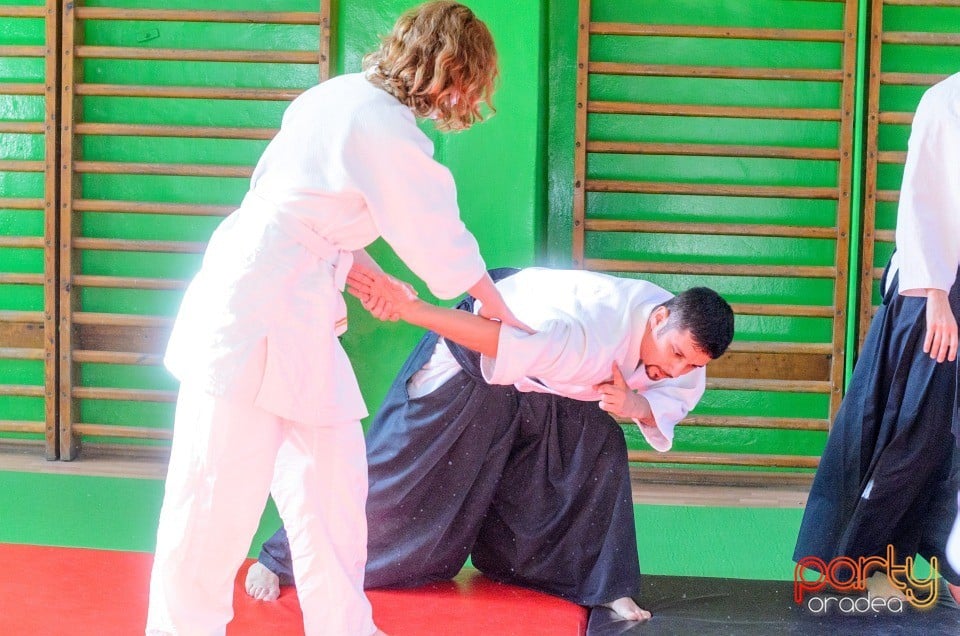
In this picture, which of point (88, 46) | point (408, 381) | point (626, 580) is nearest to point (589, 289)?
point (408, 381)

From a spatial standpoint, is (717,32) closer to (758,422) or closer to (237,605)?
(758,422)

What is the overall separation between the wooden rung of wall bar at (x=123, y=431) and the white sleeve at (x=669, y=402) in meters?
2.37

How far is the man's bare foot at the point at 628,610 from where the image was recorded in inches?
86.3

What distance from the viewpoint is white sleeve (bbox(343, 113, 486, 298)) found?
165 centimetres

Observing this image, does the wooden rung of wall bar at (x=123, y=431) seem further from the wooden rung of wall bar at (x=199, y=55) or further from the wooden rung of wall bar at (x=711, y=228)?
the wooden rung of wall bar at (x=711, y=228)

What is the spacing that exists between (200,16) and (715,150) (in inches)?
83.4

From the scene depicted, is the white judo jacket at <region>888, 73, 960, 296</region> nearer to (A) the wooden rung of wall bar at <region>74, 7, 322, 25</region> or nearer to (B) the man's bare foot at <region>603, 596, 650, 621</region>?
(B) the man's bare foot at <region>603, 596, 650, 621</region>

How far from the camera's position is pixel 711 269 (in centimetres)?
380

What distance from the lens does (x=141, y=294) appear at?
13.2 feet

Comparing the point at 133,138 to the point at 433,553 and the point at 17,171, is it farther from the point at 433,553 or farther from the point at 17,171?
the point at 433,553

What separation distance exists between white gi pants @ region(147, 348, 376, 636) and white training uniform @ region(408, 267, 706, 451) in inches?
16.2

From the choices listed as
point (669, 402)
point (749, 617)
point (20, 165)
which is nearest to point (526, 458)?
point (669, 402)

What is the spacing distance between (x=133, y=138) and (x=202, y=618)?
2810mm

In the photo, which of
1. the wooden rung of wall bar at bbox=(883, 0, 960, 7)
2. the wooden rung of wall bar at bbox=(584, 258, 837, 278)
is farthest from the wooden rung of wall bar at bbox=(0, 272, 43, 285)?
the wooden rung of wall bar at bbox=(883, 0, 960, 7)
